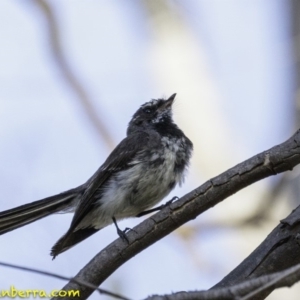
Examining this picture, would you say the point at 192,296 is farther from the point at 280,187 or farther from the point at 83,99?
the point at 83,99

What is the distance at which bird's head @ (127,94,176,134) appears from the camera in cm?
621

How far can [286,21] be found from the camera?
732 centimetres

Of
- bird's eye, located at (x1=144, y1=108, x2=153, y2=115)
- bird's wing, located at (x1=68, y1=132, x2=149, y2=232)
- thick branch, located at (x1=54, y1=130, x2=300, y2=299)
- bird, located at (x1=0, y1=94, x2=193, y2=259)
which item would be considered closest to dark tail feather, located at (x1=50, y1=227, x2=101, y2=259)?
bird, located at (x1=0, y1=94, x2=193, y2=259)

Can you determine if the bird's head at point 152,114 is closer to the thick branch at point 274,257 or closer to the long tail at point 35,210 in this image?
the long tail at point 35,210

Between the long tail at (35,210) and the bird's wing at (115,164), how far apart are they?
15 cm

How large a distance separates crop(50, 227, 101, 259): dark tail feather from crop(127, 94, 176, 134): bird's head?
1.23 m

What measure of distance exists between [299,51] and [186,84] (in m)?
1.85

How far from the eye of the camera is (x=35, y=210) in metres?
5.08

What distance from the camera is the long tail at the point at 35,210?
190 inches

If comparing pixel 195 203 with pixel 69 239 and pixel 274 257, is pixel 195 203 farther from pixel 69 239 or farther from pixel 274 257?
pixel 69 239

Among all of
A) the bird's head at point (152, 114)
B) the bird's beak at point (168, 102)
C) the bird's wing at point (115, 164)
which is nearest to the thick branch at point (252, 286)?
the bird's wing at point (115, 164)

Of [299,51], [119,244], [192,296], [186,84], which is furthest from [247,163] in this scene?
A: [186,84]

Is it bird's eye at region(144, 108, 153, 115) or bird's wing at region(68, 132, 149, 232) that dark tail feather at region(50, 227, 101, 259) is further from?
bird's eye at region(144, 108, 153, 115)

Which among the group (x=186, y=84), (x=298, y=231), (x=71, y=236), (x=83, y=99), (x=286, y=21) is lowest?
(x=298, y=231)
